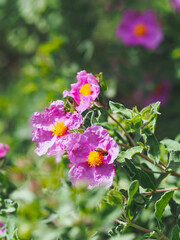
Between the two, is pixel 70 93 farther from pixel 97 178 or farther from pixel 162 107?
pixel 162 107

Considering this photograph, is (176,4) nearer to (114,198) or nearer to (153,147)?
(153,147)

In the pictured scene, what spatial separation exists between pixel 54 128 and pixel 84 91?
0.39ft

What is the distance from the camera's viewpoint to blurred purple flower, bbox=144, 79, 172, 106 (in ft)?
7.55

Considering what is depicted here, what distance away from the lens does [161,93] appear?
2.31 m

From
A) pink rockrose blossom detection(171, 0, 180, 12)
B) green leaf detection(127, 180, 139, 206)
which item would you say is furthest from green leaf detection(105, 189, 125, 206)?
pink rockrose blossom detection(171, 0, 180, 12)

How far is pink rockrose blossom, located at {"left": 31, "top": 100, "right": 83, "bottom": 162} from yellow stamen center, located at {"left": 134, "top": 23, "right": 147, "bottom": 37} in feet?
5.12

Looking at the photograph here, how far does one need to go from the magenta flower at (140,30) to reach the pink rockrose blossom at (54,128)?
1.41m

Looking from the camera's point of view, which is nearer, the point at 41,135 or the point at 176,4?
the point at 41,135

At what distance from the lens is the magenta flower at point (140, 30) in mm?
2216

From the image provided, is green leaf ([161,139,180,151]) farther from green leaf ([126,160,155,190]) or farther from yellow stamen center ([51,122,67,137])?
yellow stamen center ([51,122,67,137])

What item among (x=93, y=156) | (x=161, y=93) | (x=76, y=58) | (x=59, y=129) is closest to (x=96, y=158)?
(x=93, y=156)

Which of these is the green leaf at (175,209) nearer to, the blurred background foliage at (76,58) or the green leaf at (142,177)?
the green leaf at (142,177)

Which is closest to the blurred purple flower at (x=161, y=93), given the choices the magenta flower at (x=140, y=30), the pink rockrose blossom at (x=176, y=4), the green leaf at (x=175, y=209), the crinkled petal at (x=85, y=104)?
the magenta flower at (x=140, y=30)

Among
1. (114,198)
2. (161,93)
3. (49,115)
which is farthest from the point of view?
(161,93)
